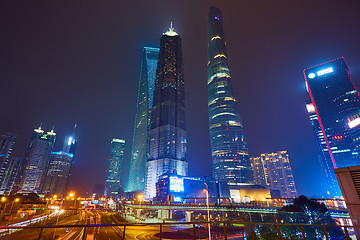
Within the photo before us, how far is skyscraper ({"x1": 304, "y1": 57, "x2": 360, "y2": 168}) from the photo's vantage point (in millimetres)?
123375

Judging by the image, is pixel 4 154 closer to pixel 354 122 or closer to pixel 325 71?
pixel 354 122

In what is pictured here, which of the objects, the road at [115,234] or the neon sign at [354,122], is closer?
the road at [115,234]

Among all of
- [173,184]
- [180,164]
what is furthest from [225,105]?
[173,184]

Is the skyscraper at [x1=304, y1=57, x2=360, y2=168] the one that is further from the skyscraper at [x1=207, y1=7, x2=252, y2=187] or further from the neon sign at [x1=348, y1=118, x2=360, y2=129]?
the skyscraper at [x1=207, y1=7, x2=252, y2=187]

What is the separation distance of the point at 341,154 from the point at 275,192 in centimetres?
5431

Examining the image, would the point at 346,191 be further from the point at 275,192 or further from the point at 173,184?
the point at 275,192

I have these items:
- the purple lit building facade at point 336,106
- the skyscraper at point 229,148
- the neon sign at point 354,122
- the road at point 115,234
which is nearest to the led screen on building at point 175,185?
the road at point 115,234

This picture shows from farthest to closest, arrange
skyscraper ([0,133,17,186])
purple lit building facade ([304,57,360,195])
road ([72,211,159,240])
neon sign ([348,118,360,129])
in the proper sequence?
skyscraper ([0,133,17,186]) → purple lit building facade ([304,57,360,195]) → neon sign ([348,118,360,129]) → road ([72,211,159,240])

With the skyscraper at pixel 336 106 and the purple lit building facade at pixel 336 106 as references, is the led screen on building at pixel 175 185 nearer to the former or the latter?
the purple lit building facade at pixel 336 106

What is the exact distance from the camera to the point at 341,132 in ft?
427

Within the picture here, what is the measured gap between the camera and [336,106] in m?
136

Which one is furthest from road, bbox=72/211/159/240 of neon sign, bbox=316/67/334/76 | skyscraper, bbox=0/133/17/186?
skyscraper, bbox=0/133/17/186

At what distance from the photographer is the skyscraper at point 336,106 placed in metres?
123

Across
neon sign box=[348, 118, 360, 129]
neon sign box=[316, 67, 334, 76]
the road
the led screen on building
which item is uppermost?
neon sign box=[316, 67, 334, 76]
